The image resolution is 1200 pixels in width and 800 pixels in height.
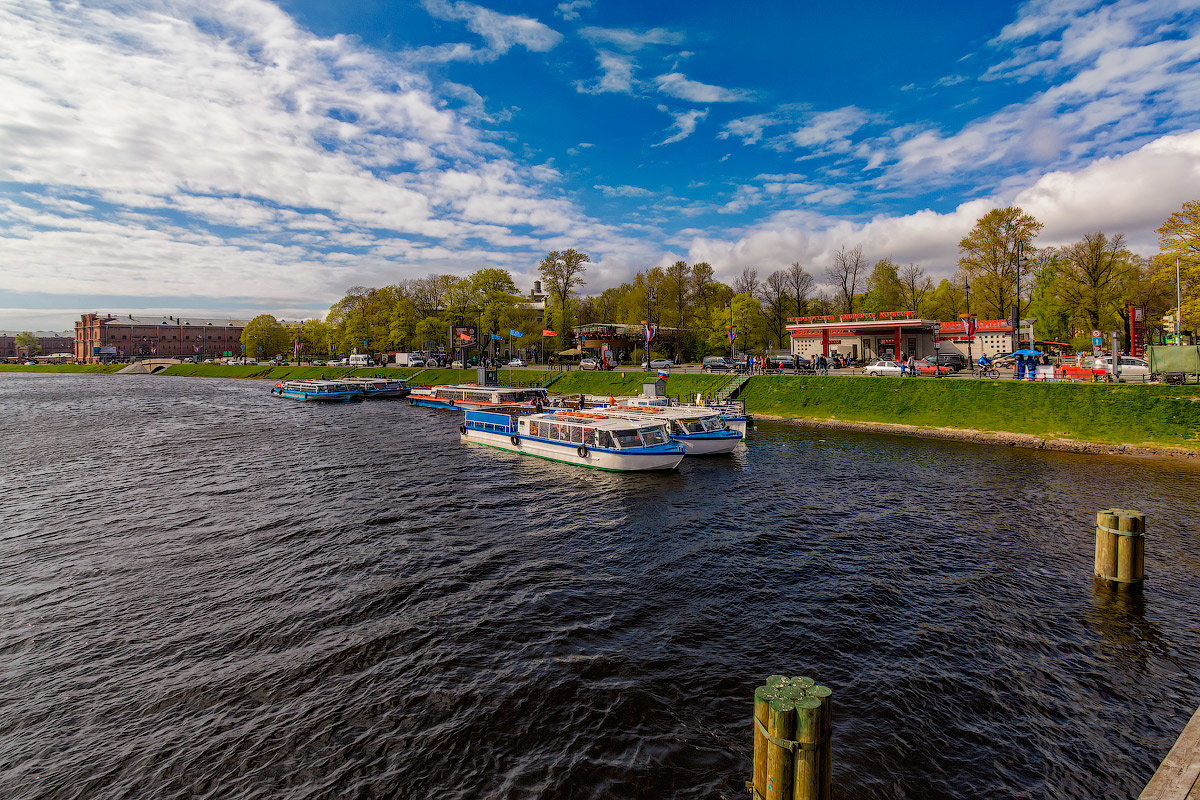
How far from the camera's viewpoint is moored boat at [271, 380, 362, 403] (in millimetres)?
72312

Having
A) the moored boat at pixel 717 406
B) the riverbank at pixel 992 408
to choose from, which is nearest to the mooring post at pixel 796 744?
the moored boat at pixel 717 406

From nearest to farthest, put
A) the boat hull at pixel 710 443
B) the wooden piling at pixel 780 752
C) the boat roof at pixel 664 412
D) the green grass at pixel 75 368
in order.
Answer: the wooden piling at pixel 780 752
the boat hull at pixel 710 443
the boat roof at pixel 664 412
the green grass at pixel 75 368

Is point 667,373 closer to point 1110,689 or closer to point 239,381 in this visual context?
point 1110,689

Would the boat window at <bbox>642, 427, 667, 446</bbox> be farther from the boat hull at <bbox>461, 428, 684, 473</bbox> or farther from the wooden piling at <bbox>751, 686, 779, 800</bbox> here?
the wooden piling at <bbox>751, 686, 779, 800</bbox>

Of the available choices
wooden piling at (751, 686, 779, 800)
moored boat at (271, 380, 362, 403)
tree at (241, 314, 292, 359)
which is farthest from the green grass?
wooden piling at (751, 686, 779, 800)

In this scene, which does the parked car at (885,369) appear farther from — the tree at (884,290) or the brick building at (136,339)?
the brick building at (136,339)

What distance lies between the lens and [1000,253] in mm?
63844

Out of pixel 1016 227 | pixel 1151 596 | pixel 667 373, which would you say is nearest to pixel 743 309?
pixel 667 373

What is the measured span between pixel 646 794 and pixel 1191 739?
7.61 meters

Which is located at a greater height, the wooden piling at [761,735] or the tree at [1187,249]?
the tree at [1187,249]

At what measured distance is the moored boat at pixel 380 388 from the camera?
7619 centimetres

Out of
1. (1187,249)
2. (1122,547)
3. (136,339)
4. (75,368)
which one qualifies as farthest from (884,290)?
(136,339)

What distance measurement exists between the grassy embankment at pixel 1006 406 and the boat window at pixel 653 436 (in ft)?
69.5

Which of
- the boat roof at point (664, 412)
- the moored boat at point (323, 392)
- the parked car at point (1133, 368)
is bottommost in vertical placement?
the boat roof at point (664, 412)
